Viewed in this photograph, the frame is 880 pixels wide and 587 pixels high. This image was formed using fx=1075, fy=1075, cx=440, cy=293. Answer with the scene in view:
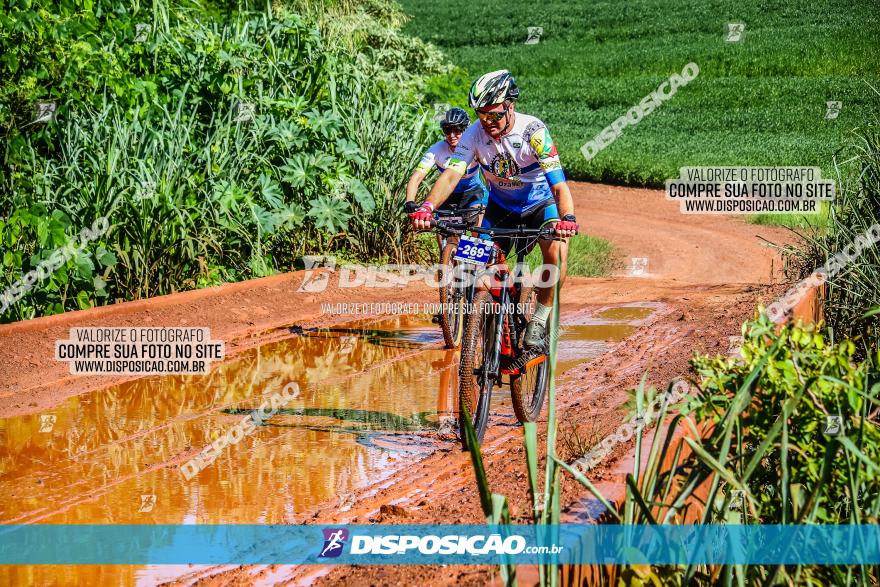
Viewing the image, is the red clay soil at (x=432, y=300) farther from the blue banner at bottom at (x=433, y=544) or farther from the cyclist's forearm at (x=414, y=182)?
the cyclist's forearm at (x=414, y=182)

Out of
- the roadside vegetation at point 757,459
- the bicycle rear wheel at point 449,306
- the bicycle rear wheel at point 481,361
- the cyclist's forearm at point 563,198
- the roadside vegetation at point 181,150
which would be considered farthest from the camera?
the roadside vegetation at point 181,150

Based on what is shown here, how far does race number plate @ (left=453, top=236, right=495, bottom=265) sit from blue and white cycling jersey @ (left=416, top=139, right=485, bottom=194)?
3.49 metres

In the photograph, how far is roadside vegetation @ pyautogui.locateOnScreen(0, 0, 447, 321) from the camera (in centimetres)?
1022

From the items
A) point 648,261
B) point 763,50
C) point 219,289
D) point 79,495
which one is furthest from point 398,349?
point 763,50

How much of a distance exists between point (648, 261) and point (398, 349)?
8.44 meters

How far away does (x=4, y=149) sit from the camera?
10.3 m

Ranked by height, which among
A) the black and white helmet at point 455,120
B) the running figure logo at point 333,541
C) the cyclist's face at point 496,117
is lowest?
the running figure logo at point 333,541

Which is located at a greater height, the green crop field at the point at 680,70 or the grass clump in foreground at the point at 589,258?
the green crop field at the point at 680,70

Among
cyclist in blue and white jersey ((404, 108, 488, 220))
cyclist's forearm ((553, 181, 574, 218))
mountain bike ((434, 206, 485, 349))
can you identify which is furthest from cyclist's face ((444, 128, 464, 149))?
cyclist's forearm ((553, 181, 574, 218))

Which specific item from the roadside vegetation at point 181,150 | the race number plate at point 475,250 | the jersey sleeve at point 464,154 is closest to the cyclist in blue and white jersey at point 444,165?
the roadside vegetation at point 181,150

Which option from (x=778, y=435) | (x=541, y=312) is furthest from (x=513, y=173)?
(x=778, y=435)

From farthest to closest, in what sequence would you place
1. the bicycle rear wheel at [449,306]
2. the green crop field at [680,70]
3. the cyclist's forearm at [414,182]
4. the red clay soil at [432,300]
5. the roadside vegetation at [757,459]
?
the green crop field at [680,70] → the cyclist's forearm at [414,182] → the bicycle rear wheel at [449,306] → the red clay soil at [432,300] → the roadside vegetation at [757,459]

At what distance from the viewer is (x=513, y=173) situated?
7.12 meters

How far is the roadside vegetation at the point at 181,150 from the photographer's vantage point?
1022 cm
